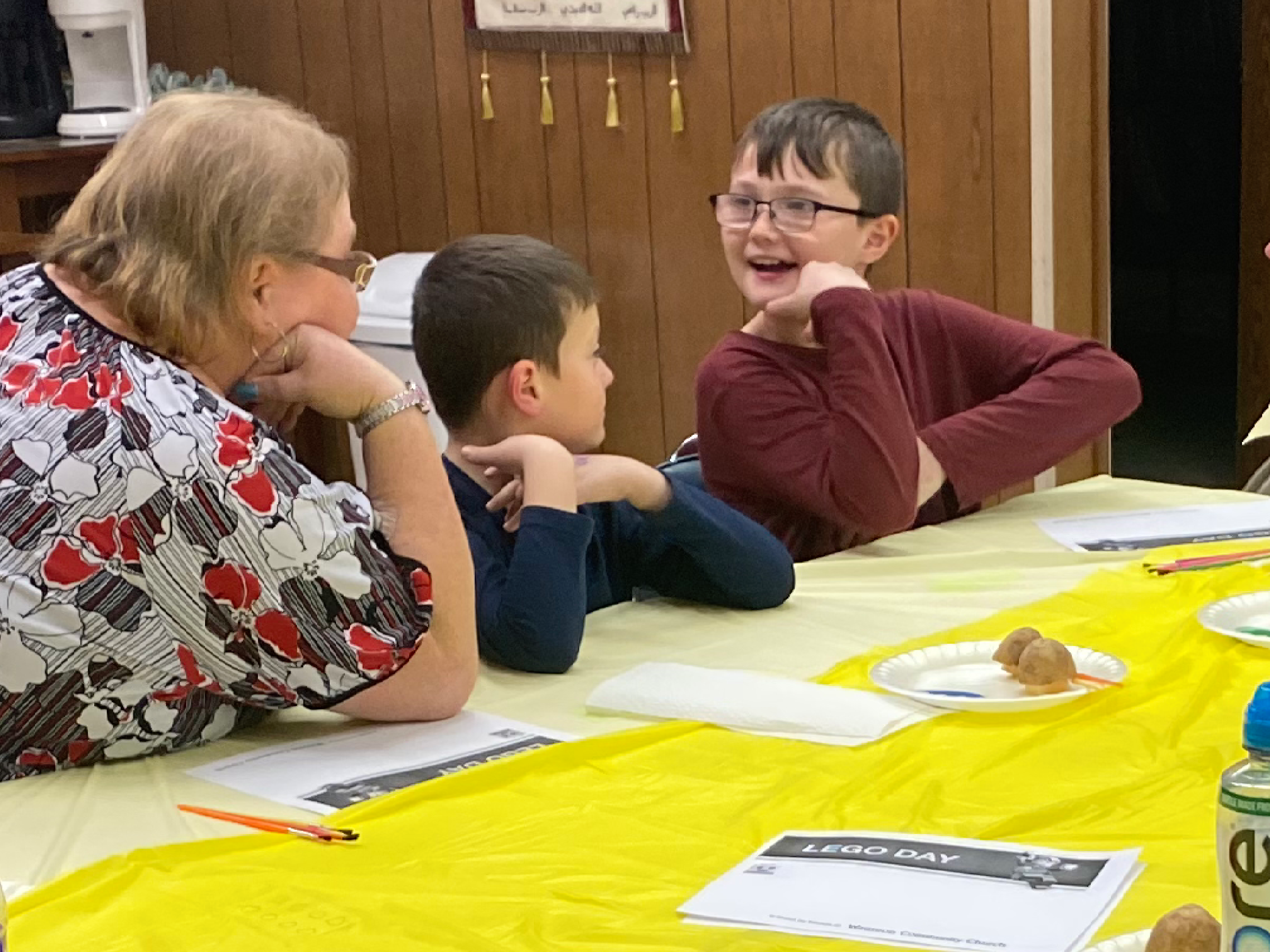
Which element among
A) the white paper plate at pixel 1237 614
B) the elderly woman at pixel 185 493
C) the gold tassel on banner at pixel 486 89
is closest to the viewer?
the elderly woman at pixel 185 493

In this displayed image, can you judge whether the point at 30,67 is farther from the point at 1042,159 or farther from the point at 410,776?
the point at 410,776

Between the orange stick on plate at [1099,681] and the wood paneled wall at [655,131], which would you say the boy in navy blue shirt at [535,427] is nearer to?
the orange stick on plate at [1099,681]

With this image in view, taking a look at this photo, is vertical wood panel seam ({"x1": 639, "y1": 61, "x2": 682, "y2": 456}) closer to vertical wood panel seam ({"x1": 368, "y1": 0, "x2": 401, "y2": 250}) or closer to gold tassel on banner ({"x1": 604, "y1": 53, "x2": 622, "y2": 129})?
gold tassel on banner ({"x1": 604, "y1": 53, "x2": 622, "y2": 129})

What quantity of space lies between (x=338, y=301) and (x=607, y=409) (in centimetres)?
245

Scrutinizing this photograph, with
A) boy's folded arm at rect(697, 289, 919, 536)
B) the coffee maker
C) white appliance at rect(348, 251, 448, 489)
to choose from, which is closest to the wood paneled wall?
white appliance at rect(348, 251, 448, 489)

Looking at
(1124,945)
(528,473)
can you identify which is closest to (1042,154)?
(528,473)

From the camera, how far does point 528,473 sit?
1.79 m

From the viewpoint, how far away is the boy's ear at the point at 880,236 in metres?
2.39

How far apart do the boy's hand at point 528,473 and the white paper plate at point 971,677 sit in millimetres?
373

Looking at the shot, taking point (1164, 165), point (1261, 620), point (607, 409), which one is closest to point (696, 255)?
point (607, 409)

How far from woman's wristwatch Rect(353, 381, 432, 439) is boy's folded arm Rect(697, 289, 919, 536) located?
69 cm

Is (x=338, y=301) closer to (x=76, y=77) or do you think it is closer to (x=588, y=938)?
(x=588, y=938)

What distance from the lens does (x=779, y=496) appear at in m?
2.25

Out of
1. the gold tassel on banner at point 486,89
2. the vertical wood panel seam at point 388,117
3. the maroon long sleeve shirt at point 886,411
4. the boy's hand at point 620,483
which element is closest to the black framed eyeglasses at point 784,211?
the maroon long sleeve shirt at point 886,411
